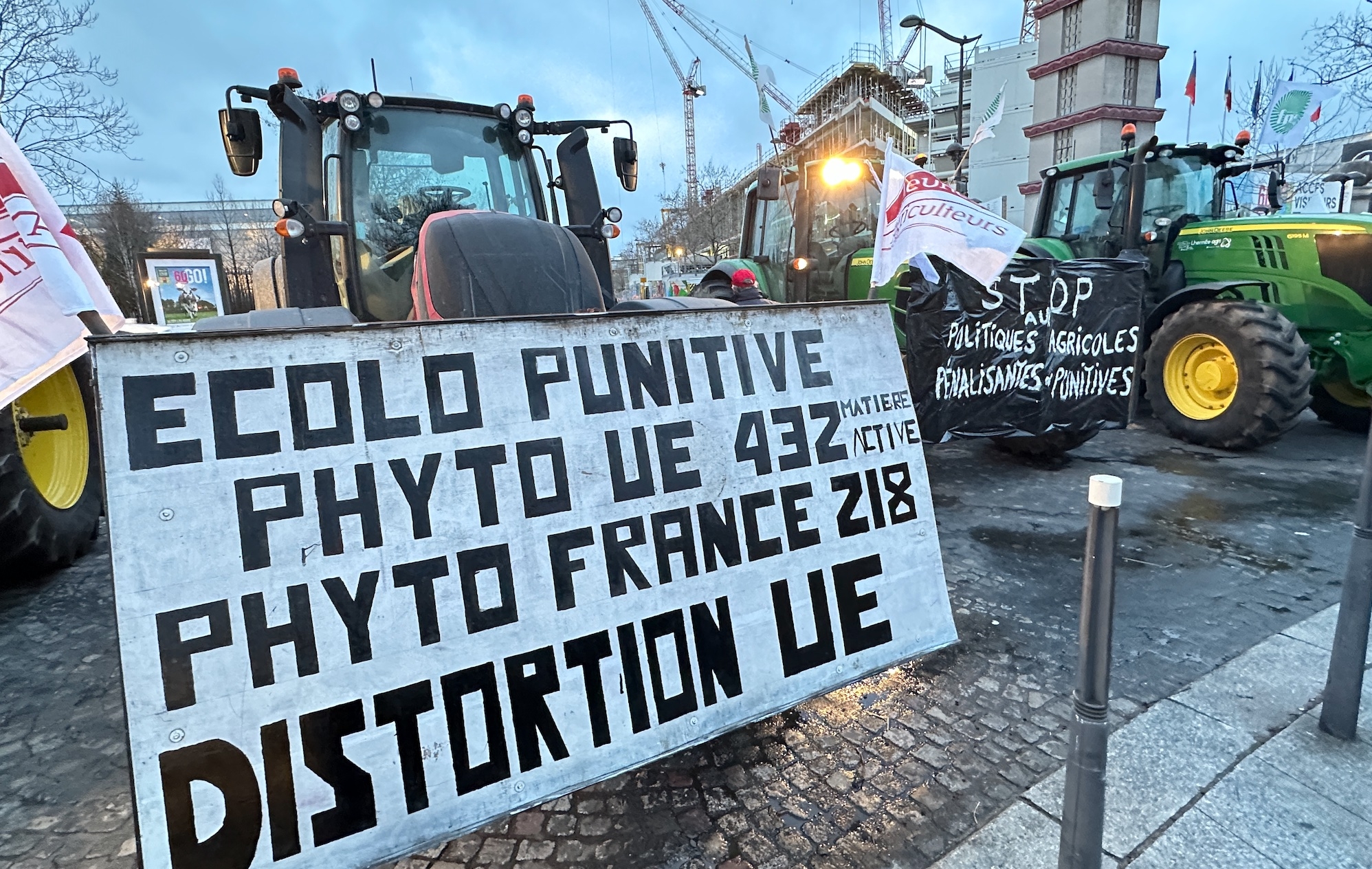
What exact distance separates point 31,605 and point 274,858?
3502 millimetres

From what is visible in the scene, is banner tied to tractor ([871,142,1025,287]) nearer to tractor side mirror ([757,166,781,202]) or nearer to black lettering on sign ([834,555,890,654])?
black lettering on sign ([834,555,890,654])

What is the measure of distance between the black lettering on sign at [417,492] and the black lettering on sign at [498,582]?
119mm

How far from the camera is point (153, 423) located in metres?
1.57

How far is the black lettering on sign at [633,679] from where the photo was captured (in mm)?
1900

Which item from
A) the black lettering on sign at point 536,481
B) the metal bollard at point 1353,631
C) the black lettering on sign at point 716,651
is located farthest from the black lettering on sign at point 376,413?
the metal bollard at point 1353,631

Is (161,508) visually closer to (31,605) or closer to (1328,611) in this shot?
(31,605)

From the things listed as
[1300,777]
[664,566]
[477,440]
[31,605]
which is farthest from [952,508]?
[31,605]

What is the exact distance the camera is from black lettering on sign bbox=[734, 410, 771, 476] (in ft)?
7.28

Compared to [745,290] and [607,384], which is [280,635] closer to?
[607,384]

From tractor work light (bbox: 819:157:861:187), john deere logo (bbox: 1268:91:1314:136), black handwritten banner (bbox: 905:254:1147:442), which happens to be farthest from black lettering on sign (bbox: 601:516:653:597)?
john deere logo (bbox: 1268:91:1314:136)

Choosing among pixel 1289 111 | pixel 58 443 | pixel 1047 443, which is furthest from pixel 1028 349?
pixel 1289 111

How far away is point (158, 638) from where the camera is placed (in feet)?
4.88

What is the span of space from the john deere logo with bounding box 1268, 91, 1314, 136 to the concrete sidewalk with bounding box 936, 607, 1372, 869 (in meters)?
12.6

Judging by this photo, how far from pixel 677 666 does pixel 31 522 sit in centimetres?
403
